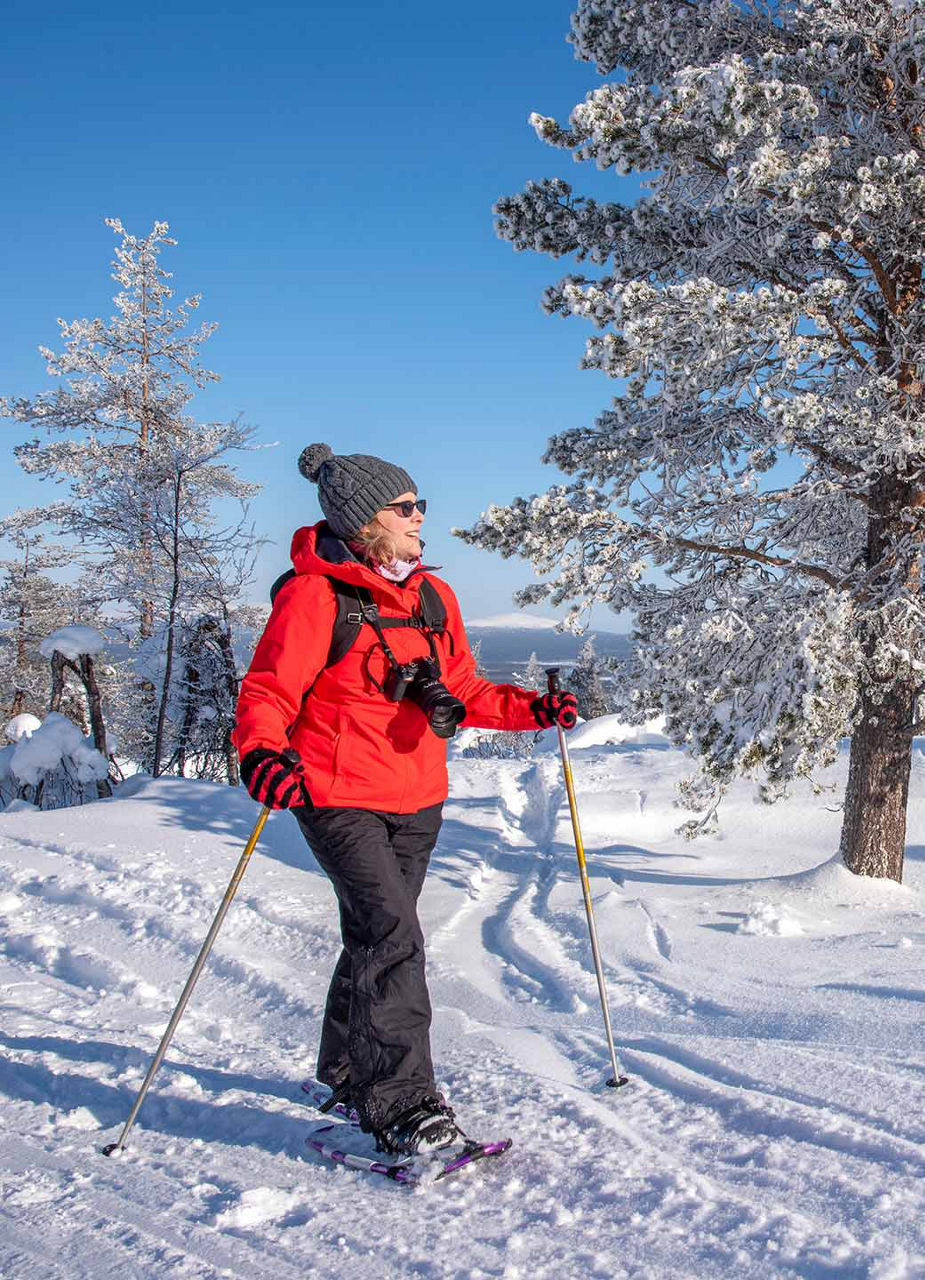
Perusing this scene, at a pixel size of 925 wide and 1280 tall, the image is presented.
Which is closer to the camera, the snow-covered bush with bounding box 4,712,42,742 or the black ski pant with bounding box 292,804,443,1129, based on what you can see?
the black ski pant with bounding box 292,804,443,1129

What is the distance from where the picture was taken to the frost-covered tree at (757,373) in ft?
20.6

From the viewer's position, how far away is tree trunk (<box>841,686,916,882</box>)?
25.3 feet

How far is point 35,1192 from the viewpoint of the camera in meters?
2.75

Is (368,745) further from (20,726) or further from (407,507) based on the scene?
(20,726)

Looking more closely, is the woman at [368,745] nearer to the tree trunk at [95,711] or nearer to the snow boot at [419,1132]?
the snow boot at [419,1132]

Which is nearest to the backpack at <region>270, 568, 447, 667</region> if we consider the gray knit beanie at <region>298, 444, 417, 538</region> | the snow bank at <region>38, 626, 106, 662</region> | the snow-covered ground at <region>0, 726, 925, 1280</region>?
the gray knit beanie at <region>298, 444, 417, 538</region>

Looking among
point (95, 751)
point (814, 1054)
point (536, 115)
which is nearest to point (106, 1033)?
point (814, 1054)

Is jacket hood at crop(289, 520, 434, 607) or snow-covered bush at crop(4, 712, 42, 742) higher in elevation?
jacket hood at crop(289, 520, 434, 607)

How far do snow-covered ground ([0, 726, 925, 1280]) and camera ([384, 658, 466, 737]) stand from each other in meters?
1.39

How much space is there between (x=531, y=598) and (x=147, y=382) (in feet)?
57.5

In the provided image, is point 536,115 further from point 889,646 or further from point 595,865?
point 595,865

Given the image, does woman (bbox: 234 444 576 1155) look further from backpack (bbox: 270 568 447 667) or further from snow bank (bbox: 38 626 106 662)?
snow bank (bbox: 38 626 106 662)

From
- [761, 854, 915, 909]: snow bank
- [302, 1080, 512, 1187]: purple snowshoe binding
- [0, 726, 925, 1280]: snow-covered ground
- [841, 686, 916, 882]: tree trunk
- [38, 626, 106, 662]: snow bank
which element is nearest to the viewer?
[0, 726, 925, 1280]: snow-covered ground

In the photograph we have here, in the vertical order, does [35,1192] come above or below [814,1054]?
below
